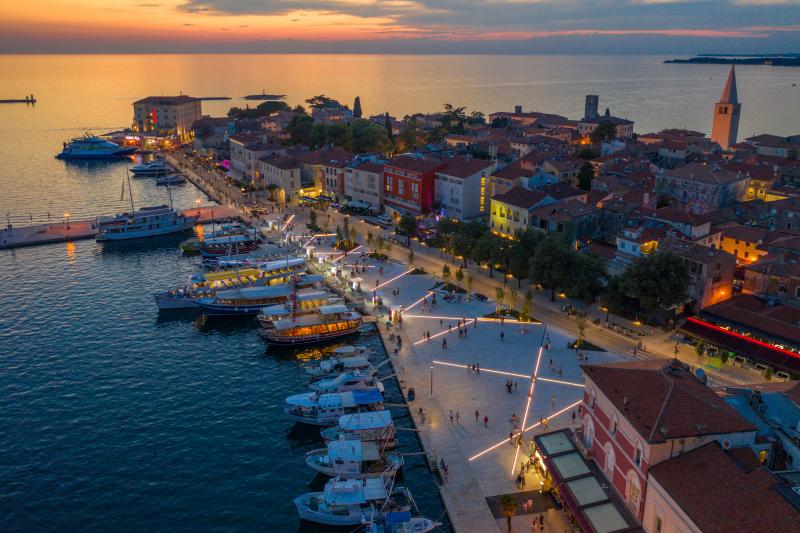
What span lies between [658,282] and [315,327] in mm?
31814

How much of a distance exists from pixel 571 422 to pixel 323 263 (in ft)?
141

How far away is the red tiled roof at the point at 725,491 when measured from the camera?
25.7 metres

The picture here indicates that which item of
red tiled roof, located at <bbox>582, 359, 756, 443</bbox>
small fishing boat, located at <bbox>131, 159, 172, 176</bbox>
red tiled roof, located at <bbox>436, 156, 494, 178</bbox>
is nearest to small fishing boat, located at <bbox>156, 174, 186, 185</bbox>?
small fishing boat, located at <bbox>131, 159, 172, 176</bbox>

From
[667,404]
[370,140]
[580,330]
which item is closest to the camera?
[667,404]

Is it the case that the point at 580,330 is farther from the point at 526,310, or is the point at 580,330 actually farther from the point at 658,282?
the point at 658,282

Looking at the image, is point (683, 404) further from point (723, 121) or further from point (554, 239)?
point (723, 121)

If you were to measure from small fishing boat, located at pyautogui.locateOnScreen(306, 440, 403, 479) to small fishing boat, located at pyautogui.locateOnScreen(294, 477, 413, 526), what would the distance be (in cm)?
202

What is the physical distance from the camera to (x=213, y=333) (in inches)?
2486

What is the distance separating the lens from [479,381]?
50.0 meters

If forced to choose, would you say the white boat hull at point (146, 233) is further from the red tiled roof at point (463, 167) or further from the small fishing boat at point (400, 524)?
the small fishing boat at point (400, 524)

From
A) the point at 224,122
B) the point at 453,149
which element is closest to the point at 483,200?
the point at 453,149

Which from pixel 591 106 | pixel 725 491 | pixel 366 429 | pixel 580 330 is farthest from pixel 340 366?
pixel 591 106

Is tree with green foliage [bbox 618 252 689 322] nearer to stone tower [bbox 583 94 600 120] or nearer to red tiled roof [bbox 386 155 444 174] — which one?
red tiled roof [bbox 386 155 444 174]

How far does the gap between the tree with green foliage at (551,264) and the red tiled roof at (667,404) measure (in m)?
27.3
